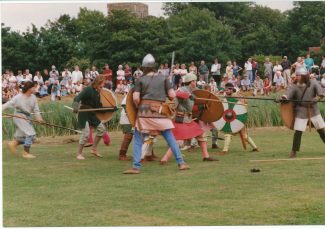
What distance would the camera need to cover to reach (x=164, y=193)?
28.7 ft

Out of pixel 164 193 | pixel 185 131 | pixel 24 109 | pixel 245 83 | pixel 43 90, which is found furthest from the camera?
pixel 245 83

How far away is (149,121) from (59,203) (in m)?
2.74

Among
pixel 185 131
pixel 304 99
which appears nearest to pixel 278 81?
pixel 304 99

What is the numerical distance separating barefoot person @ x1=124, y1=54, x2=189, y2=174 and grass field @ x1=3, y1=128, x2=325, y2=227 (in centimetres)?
48

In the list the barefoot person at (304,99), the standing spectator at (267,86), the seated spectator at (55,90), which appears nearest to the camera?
the barefoot person at (304,99)

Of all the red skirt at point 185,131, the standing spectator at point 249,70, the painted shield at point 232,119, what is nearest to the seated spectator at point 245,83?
the standing spectator at point 249,70

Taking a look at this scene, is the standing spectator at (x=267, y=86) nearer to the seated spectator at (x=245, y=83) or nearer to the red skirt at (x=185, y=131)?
the seated spectator at (x=245, y=83)

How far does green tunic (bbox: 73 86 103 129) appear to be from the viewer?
12898mm

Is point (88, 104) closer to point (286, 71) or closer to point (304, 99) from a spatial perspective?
point (304, 99)

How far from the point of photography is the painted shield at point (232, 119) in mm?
13789

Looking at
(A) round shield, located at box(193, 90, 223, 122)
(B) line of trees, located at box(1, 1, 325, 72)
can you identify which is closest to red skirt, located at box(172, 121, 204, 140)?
(A) round shield, located at box(193, 90, 223, 122)

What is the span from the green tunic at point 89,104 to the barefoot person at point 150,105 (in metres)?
2.38

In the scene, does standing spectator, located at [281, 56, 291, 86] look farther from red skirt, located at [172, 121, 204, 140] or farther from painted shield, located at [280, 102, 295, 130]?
red skirt, located at [172, 121, 204, 140]

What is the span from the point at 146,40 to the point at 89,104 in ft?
87.3
